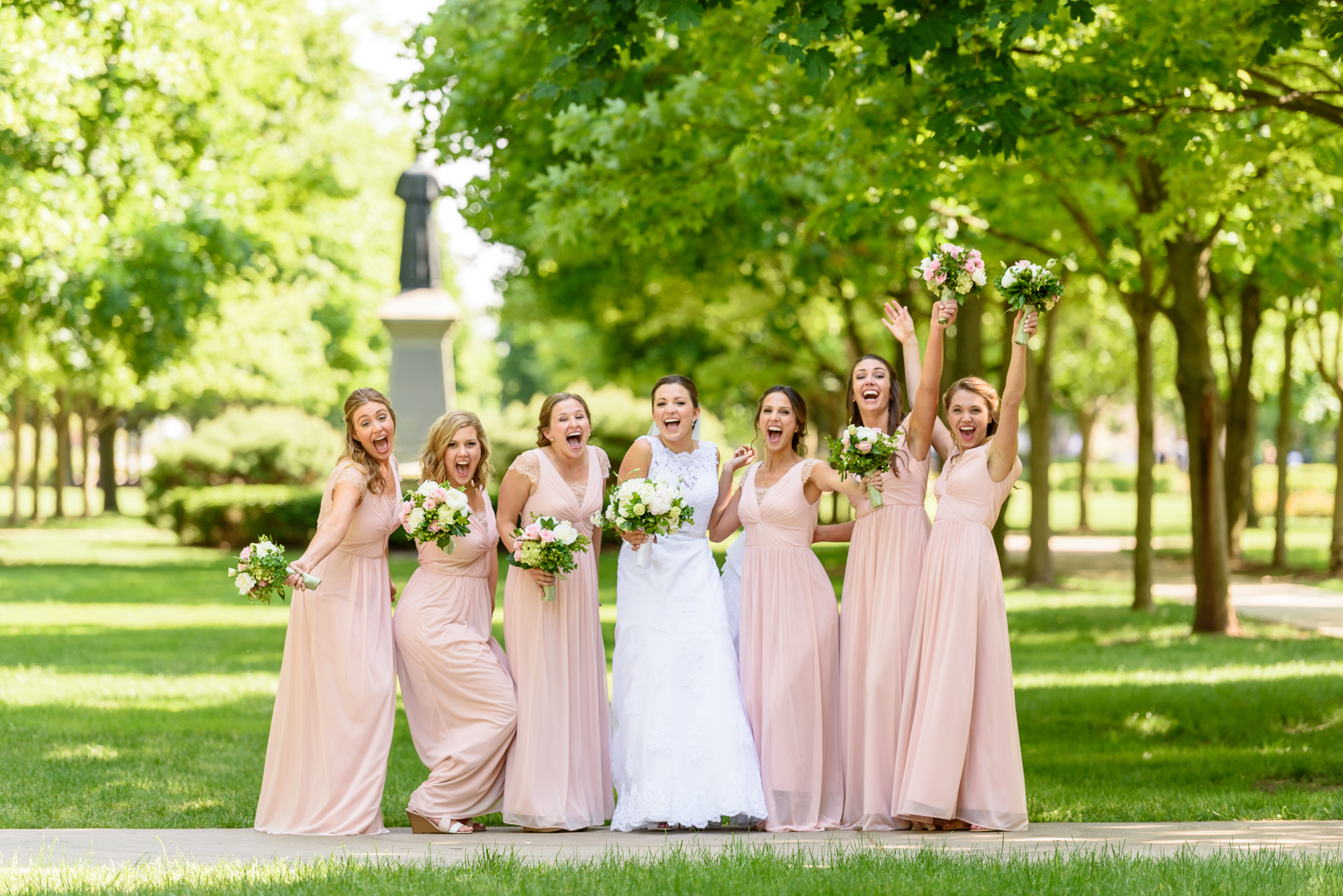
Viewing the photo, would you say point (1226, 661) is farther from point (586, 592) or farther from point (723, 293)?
point (723, 293)

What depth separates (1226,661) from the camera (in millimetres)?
13984

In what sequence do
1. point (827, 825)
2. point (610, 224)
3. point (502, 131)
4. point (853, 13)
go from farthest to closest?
point (502, 131) < point (610, 224) < point (853, 13) < point (827, 825)

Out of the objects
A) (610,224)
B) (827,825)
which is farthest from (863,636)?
(610,224)

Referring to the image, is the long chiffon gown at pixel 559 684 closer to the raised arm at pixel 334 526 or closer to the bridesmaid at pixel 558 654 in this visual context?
the bridesmaid at pixel 558 654

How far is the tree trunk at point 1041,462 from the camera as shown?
71.9 feet

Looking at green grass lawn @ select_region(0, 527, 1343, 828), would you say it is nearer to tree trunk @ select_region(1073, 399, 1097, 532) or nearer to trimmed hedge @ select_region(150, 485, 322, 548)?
trimmed hedge @ select_region(150, 485, 322, 548)

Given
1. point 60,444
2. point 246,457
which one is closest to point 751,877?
point 246,457

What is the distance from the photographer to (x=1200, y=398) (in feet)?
50.4

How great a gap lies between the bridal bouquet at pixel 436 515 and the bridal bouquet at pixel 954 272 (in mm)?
2694

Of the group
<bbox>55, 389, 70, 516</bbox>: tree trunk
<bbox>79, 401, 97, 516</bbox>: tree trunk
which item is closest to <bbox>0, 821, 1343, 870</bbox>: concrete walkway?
<bbox>55, 389, 70, 516</bbox>: tree trunk

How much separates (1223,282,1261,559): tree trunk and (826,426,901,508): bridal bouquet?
1747 centimetres

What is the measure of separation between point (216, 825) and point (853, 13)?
6443 mm

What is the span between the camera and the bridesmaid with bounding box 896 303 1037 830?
701 centimetres

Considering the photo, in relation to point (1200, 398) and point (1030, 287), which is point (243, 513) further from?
point (1030, 287)
